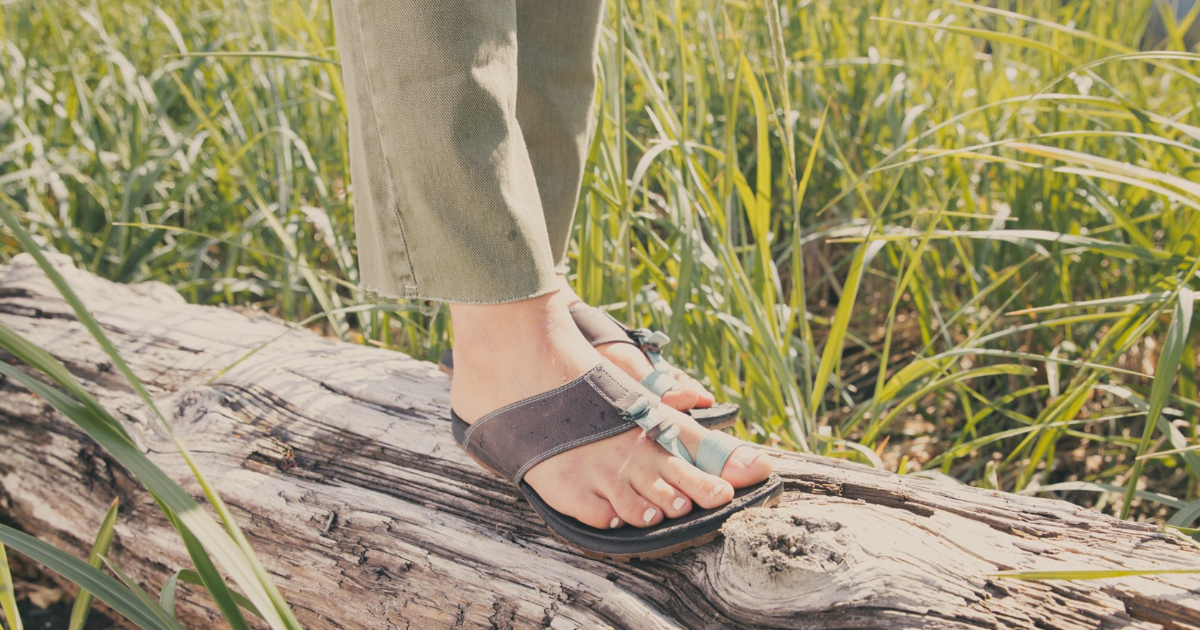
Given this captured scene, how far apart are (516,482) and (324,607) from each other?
0.24 m

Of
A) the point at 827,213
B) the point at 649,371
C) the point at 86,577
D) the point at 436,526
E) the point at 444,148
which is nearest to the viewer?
the point at 86,577

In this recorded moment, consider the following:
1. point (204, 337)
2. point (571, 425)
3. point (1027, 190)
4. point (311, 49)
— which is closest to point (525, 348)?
point (571, 425)

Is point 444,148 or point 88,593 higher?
point 444,148

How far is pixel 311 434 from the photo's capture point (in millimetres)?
970

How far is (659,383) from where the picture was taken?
2.95 ft

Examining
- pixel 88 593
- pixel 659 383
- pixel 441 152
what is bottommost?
pixel 88 593

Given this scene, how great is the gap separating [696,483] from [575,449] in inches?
4.7

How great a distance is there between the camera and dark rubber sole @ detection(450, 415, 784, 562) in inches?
27.7

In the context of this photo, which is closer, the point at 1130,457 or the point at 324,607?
the point at 324,607

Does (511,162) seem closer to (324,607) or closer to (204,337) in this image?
(324,607)

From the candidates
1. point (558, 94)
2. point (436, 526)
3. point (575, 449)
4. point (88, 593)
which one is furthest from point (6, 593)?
point (558, 94)

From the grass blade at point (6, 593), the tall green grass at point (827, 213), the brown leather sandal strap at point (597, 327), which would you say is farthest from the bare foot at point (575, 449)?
the grass blade at point (6, 593)

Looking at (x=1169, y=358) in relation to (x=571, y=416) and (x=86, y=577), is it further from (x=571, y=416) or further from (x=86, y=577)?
(x=86, y=577)

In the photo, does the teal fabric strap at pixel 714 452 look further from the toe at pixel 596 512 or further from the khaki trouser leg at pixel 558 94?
the khaki trouser leg at pixel 558 94
